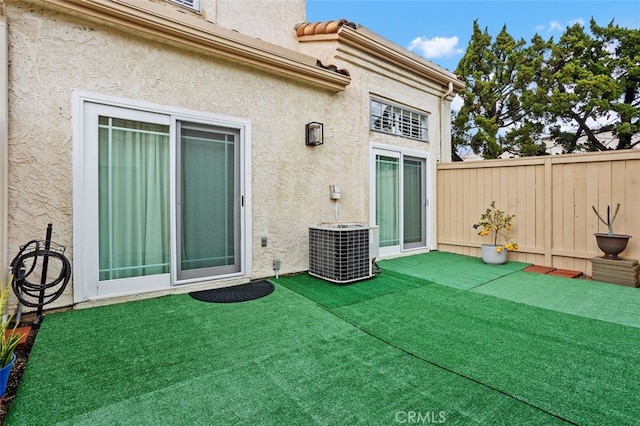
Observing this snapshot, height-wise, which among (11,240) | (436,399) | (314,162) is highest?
(314,162)

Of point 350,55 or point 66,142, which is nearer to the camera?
point 66,142

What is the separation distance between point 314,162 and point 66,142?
135 inches

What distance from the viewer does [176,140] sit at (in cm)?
415

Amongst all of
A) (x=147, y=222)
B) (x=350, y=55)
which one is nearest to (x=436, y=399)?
(x=147, y=222)

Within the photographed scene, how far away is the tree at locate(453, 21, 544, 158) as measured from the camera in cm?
1288

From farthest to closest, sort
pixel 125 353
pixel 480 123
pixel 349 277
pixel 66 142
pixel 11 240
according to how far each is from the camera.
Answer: pixel 480 123 → pixel 349 277 → pixel 66 142 → pixel 11 240 → pixel 125 353

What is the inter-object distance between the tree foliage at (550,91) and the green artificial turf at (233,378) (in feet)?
42.5

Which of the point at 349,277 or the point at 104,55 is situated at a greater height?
the point at 104,55

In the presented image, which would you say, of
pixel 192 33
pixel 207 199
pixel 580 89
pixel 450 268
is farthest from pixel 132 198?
pixel 580 89

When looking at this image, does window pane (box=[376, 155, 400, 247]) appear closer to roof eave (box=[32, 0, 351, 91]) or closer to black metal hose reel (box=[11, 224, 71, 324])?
roof eave (box=[32, 0, 351, 91])

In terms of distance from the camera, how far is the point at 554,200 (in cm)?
593

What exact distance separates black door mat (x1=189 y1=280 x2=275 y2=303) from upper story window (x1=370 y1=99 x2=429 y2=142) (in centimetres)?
405

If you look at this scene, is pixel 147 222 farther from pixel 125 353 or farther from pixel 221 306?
pixel 125 353

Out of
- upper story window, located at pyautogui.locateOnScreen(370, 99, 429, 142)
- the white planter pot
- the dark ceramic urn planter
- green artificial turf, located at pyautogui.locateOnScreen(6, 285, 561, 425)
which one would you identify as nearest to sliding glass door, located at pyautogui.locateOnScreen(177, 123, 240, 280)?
green artificial turf, located at pyautogui.locateOnScreen(6, 285, 561, 425)
